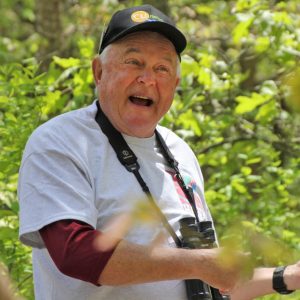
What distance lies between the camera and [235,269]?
118 cm

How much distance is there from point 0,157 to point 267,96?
5.91 feet

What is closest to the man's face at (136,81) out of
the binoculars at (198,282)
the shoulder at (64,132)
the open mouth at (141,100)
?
the open mouth at (141,100)

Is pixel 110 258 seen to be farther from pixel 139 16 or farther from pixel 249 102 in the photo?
pixel 249 102

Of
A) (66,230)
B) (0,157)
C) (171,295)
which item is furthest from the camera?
(0,157)

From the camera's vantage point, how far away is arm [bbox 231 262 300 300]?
113 inches

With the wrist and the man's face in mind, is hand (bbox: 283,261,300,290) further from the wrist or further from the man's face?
the man's face

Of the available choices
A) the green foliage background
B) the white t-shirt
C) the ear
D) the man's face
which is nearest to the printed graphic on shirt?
the white t-shirt

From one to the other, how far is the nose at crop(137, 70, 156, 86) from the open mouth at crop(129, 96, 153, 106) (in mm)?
60

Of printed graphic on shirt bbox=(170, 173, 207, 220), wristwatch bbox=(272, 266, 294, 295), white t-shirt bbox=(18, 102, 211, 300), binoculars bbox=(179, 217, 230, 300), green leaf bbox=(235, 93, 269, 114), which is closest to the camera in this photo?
white t-shirt bbox=(18, 102, 211, 300)

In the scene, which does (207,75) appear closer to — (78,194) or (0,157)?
(0,157)

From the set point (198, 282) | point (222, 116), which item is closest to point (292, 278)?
point (198, 282)

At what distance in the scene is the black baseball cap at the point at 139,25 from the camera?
9.25 feet

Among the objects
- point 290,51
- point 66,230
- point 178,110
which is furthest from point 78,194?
point 290,51

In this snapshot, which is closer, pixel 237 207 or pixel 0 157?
pixel 0 157
